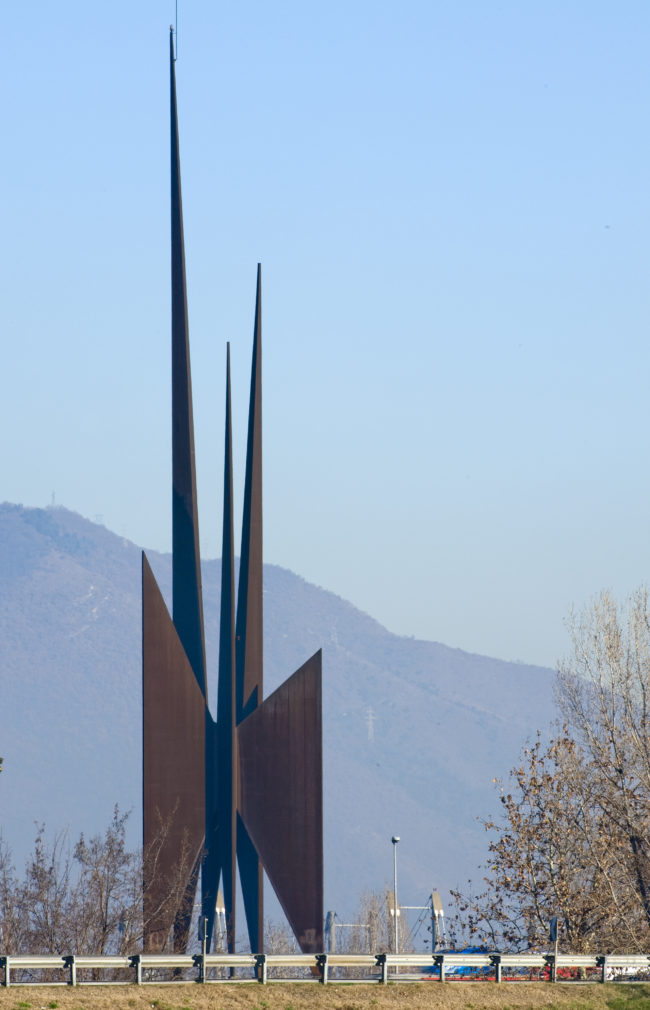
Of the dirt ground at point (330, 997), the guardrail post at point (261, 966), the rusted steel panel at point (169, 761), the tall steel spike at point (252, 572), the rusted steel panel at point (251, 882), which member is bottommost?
the dirt ground at point (330, 997)

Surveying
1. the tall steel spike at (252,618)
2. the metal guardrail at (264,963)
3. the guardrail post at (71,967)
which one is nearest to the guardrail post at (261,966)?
the metal guardrail at (264,963)

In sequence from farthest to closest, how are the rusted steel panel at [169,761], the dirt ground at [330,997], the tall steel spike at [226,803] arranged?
the tall steel spike at [226,803], the rusted steel panel at [169,761], the dirt ground at [330,997]

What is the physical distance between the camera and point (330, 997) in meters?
28.7

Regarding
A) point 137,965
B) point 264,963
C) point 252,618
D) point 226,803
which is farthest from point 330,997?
point 252,618

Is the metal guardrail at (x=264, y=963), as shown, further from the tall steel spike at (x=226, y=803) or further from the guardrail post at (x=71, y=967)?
the tall steel spike at (x=226, y=803)

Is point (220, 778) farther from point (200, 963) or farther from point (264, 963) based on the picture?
point (200, 963)

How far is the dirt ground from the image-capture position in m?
27.1

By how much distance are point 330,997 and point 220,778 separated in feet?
35.6

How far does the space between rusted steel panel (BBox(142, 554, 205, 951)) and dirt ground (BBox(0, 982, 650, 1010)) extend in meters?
8.21

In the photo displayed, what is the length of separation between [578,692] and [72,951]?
16116mm

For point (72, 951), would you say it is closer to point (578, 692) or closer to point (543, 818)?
A: point (543, 818)

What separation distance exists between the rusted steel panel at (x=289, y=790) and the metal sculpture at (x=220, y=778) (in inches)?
1.0

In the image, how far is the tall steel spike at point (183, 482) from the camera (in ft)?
132

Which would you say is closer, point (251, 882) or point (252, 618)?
point (251, 882)
